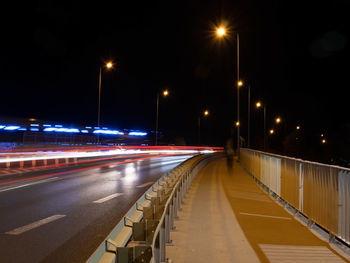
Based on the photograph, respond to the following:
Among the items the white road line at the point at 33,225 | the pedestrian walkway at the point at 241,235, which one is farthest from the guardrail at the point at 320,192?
the white road line at the point at 33,225

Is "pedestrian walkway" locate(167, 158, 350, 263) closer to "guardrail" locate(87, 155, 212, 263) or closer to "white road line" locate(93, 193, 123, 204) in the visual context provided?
"guardrail" locate(87, 155, 212, 263)

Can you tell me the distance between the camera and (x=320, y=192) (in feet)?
24.3

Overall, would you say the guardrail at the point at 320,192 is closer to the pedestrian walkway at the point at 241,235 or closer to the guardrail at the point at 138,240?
the pedestrian walkway at the point at 241,235

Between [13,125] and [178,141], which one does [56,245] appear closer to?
[13,125]

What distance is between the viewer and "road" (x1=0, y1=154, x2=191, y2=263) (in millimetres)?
→ 5898

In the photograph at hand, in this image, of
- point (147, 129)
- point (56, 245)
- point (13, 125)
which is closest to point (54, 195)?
point (56, 245)

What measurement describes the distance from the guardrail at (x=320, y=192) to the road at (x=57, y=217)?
4470mm

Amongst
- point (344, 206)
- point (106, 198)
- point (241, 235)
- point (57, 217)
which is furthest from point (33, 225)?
point (344, 206)

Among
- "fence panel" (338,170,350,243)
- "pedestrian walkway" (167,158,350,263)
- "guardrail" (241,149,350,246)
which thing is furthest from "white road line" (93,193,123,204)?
"fence panel" (338,170,350,243)

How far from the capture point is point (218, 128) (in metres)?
114

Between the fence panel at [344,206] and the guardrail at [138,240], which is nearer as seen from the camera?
the guardrail at [138,240]

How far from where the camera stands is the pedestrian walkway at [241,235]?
5898mm

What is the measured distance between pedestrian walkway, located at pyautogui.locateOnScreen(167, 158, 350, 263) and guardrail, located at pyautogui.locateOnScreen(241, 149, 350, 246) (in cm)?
40

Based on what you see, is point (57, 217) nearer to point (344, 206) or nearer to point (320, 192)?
point (320, 192)
